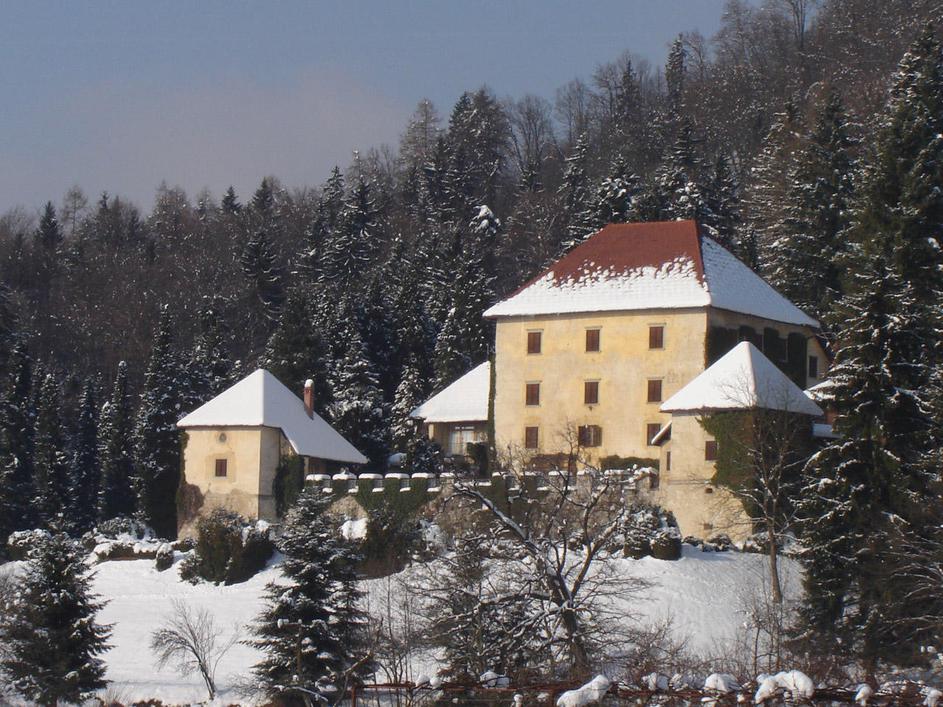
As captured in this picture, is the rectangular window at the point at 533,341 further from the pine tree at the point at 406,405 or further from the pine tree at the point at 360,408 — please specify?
the pine tree at the point at 360,408

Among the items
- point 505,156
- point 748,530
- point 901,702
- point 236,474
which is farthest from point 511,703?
point 505,156

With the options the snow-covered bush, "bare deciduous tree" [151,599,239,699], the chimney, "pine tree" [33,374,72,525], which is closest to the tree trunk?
the snow-covered bush

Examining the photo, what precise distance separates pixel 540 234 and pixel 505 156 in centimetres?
2800

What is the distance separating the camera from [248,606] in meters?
50.1

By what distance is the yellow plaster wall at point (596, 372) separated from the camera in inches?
2363

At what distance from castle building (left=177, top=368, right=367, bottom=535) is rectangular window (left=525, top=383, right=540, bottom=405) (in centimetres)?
741

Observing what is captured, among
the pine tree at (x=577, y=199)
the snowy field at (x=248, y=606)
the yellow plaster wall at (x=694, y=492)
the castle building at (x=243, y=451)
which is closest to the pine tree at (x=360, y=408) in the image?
the castle building at (x=243, y=451)

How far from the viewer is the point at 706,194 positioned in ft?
270

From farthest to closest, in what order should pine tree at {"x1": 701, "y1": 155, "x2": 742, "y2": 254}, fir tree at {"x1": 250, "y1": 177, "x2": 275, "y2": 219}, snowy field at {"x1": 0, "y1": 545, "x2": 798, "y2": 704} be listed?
fir tree at {"x1": 250, "y1": 177, "x2": 275, "y2": 219}, pine tree at {"x1": 701, "y1": 155, "x2": 742, "y2": 254}, snowy field at {"x1": 0, "y1": 545, "x2": 798, "y2": 704}

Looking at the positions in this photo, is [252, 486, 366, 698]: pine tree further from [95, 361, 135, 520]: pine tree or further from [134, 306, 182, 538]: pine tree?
[95, 361, 135, 520]: pine tree

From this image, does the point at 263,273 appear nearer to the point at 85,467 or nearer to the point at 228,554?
the point at 85,467

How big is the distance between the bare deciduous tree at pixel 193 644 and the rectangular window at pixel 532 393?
17165mm

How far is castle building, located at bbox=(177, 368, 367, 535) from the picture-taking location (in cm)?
6031

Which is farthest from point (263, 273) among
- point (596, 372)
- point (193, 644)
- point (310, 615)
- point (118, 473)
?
point (310, 615)
